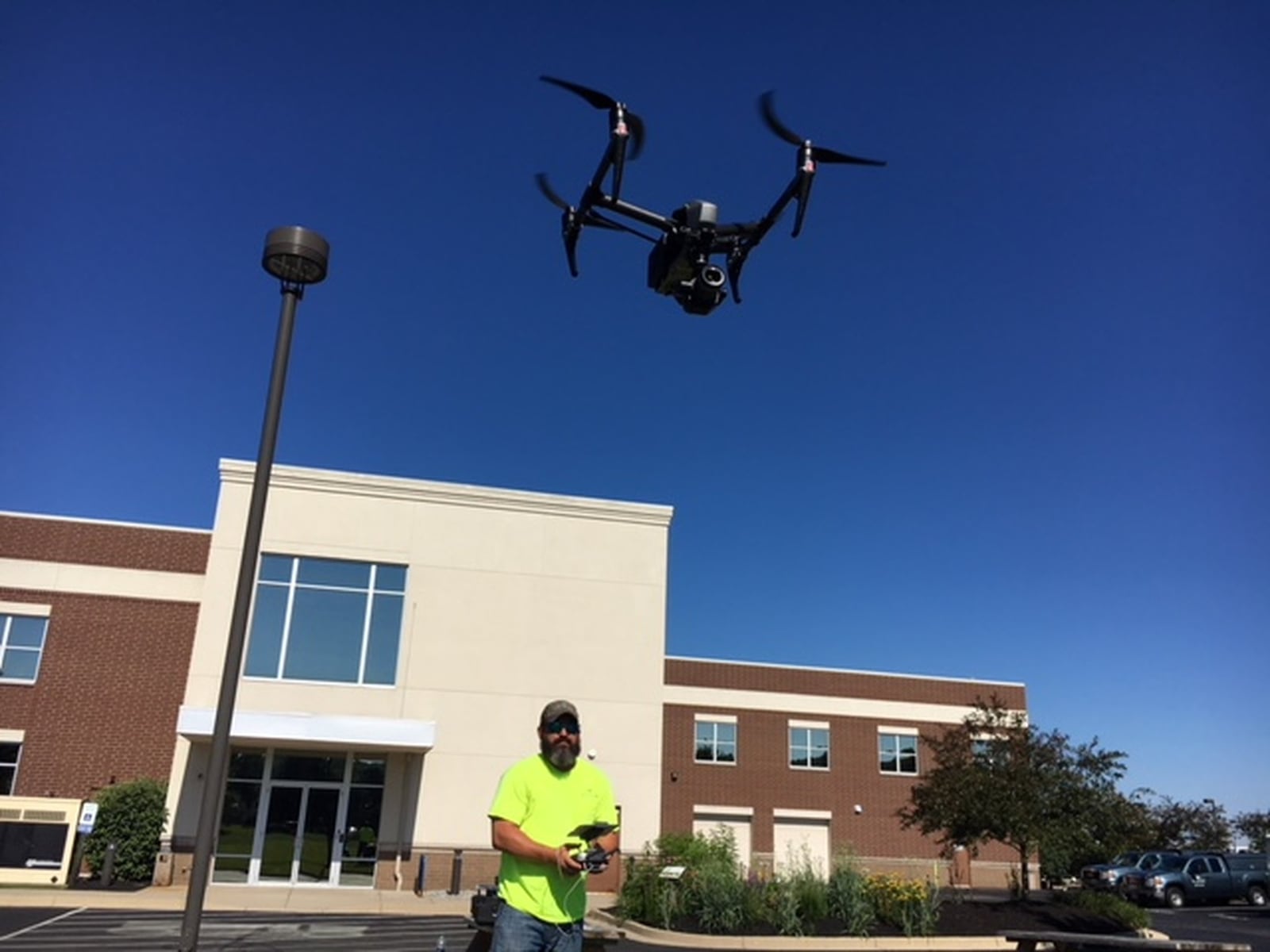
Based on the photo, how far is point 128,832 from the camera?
2064 cm

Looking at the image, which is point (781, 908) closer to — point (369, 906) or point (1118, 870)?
point (369, 906)

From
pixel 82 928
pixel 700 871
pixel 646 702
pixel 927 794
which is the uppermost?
pixel 646 702

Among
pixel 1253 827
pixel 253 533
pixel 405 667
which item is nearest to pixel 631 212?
pixel 253 533

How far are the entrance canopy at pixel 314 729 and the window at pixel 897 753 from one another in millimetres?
22098

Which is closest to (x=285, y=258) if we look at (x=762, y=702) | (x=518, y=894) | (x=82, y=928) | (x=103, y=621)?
(x=518, y=894)

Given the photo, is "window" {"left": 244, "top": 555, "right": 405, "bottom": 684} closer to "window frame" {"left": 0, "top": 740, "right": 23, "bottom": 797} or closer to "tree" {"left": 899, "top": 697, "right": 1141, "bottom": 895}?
"window frame" {"left": 0, "top": 740, "right": 23, "bottom": 797}

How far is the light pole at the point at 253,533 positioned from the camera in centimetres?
616

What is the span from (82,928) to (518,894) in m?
13.5

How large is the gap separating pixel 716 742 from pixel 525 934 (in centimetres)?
3464

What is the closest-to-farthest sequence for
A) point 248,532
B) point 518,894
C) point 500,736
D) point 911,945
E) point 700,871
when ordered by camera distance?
point 518,894, point 248,532, point 911,945, point 700,871, point 500,736

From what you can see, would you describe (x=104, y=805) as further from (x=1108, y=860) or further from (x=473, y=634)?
(x=1108, y=860)

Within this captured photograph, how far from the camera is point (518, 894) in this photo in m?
4.48

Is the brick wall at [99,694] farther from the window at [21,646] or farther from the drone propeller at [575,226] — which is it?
the drone propeller at [575,226]

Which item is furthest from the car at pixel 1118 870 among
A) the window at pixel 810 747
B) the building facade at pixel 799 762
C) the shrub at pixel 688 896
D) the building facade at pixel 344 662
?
the shrub at pixel 688 896
